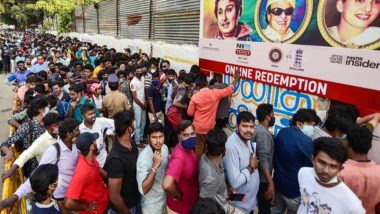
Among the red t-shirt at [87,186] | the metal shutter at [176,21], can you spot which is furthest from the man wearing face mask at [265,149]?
the metal shutter at [176,21]

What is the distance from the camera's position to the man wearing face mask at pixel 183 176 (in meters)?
2.57

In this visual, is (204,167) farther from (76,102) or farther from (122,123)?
(76,102)

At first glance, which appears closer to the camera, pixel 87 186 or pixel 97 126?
pixel 87 186

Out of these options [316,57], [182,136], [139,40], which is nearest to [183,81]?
[316,57]

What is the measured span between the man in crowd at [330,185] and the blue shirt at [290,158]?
28.4 inches

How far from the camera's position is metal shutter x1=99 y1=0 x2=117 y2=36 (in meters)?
14.8

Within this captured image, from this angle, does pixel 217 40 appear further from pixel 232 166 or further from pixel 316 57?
pixel 232 166

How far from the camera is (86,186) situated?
265 cm

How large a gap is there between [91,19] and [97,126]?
17221 mm

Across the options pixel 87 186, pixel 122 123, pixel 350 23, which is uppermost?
pixel 350 23

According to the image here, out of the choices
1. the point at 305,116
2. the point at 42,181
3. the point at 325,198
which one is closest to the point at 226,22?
the point at 305,116

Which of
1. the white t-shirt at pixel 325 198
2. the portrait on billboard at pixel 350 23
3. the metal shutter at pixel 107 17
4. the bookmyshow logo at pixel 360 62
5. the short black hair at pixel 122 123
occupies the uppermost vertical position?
the metal shutter at pixel 107 17

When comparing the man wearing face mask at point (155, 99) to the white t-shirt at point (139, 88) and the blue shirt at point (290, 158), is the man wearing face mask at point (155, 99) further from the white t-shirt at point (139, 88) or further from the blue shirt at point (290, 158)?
the blue shirt at point (290, 158)

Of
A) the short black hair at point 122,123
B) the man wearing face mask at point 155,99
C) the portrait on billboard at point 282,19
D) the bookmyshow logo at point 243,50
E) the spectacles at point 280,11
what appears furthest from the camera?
the man wearing face mask at point 155,99
